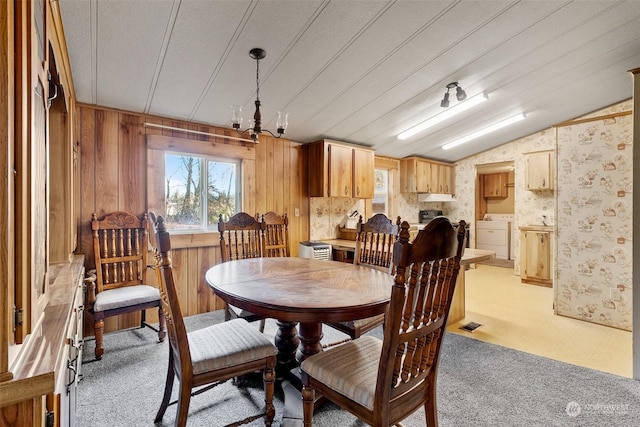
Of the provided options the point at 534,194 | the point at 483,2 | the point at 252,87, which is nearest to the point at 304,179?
the point at 252,87

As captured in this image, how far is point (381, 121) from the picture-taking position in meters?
3.93

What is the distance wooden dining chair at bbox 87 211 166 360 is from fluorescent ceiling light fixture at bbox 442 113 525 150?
4.77 metres

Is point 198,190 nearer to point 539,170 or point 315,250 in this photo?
point 315,250

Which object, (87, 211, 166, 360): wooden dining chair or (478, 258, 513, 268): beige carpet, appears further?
(478, 258, 513, 268): beige carpet

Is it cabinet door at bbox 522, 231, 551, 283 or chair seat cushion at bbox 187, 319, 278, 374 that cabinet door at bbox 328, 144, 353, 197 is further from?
cabinet door at bbox 522, 231, 551, 283

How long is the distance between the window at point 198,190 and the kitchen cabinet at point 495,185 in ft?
21.8

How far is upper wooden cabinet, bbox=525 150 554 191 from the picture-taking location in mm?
5090

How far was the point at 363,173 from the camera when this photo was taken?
4.61 m

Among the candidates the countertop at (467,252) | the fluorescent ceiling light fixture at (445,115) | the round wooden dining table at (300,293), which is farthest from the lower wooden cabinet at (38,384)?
the fluorescent ceiling light fixture at (445,115)

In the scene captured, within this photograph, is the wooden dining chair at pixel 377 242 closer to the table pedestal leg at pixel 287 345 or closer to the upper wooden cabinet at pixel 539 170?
the table pedestal leg at pixel 287 345

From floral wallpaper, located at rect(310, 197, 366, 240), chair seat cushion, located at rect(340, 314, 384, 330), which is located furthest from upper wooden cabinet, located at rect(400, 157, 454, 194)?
chair seat cushion, located at rect(340, 314, 384, 330)

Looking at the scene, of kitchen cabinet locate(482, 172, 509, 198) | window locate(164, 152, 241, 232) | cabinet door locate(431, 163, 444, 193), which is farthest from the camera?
kitchen cabinet locate(482, 172, 509, 198)

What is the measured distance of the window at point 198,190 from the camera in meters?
3.44

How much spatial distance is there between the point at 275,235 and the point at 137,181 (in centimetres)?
145
